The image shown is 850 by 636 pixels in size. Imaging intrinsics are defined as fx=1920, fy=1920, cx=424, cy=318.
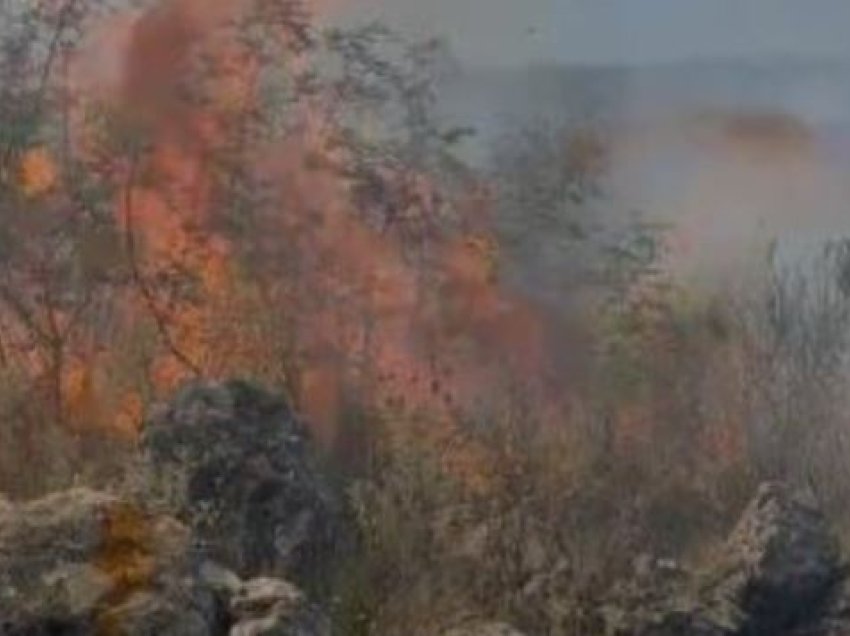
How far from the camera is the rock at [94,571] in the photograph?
7.77m

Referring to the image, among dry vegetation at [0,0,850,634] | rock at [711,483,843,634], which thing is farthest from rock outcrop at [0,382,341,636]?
rock at [711,483,843,634]

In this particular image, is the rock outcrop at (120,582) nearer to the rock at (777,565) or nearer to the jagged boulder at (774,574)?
the jagged boulder at (774,574)

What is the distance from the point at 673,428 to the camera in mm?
22672

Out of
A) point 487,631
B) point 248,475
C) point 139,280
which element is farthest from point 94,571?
point 139,280

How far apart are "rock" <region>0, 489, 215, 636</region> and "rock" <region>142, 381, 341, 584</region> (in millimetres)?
4600

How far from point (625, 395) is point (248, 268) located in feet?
16.6

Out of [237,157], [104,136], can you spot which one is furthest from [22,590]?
[237,157]

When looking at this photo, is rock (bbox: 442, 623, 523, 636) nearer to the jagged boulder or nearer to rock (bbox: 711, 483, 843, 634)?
the jagged boulder

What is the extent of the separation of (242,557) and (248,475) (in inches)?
29.3

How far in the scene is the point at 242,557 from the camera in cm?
1291

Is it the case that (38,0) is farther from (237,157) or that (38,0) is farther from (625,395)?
(625,395)

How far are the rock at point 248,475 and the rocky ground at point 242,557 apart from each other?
0.03 ft

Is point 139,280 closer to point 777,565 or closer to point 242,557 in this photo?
point 777,565

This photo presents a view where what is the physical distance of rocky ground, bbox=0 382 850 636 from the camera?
7875mm
